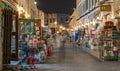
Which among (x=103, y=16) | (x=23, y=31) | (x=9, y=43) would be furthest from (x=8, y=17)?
(x=103, y=16)

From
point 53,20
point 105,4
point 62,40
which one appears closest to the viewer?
point 105,4

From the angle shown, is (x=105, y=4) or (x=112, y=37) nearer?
(x=112, y=37)

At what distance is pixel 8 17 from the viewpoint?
48.3ft

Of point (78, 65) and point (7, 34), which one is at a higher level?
point (7, 34)

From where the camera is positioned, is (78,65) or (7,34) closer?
A: (7,34)

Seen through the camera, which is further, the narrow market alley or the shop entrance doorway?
the narrow market alley

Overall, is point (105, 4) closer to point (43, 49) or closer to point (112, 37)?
point (112, 37)

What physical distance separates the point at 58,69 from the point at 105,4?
11208 millimetres

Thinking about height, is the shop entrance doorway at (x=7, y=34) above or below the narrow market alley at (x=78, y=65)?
above

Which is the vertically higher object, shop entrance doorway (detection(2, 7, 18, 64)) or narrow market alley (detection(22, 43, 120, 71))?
shop entrance doorway (detection(2, 7, 18, 64))

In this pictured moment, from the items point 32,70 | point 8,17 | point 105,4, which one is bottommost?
point 32,70

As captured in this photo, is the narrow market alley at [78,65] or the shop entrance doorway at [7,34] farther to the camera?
the narrow market alley at [78,65]

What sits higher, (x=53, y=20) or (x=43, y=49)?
(x=53, y=20)

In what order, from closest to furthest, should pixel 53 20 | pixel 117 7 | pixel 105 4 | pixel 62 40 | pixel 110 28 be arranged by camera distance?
pixel 110 28 → pixel 117 7 → pixel 105 4 → pixel 62 40 → pixel 53 20
